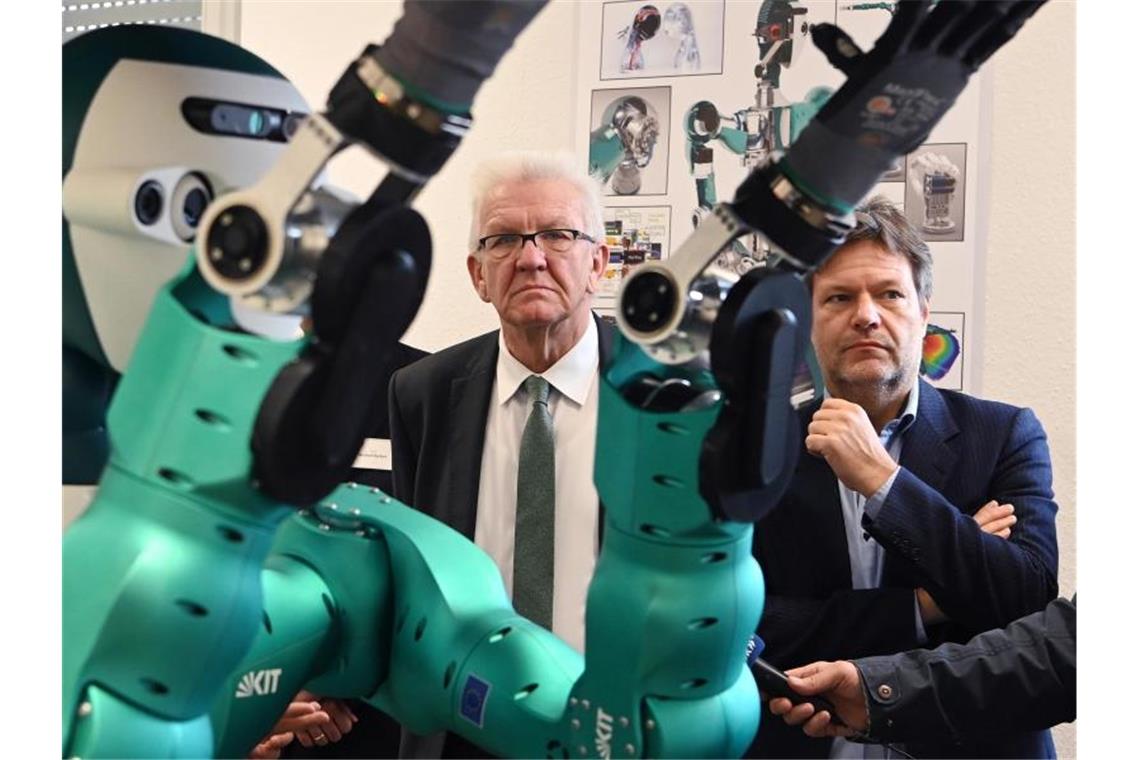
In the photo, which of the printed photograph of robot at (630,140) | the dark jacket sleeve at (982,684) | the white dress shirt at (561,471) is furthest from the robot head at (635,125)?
the dark jacket sleeve at (982,684)

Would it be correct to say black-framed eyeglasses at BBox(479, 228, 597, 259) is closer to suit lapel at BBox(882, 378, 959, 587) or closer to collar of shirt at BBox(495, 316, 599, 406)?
collar of shirt at BBox(495, 316, 599, 406)

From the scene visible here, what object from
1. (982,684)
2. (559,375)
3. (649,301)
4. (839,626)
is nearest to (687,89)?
(559,375)

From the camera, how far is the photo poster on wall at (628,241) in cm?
165

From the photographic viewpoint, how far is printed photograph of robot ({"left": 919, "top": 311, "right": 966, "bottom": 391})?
192 cm

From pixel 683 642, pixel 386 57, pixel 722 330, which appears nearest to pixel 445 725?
pixel 683 642

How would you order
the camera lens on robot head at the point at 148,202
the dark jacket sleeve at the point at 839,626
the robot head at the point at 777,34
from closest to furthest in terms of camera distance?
the camera lens on robot head at the point at 148,202 < the dark jacket sleeve at the point at 839,626 < the robot head at the point at 777,34

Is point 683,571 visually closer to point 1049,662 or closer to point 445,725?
point 445,725

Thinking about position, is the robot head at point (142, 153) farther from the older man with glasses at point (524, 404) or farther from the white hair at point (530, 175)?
the white hair at point (530, 175)

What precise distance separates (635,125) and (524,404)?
43 centimetres

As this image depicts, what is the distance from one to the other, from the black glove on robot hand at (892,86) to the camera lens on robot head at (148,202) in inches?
14.7

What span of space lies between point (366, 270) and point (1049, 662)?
2.81 ft

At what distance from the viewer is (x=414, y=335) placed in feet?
5.48

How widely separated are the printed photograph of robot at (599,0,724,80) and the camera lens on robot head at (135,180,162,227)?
86 centimetres

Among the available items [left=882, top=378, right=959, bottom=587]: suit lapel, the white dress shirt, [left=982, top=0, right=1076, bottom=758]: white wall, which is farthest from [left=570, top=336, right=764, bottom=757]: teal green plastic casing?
[left=982, top=0, right=1076, bottom=758]: white wall
